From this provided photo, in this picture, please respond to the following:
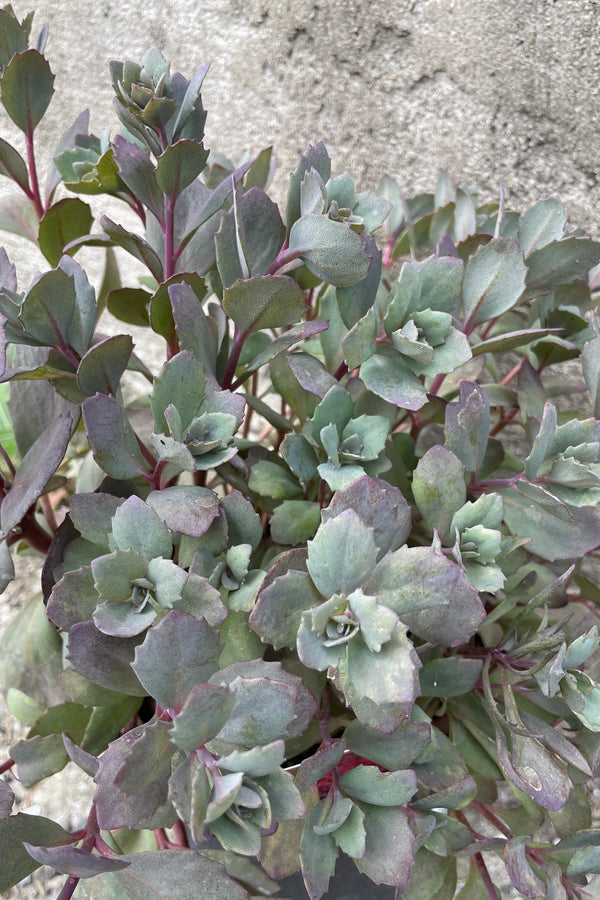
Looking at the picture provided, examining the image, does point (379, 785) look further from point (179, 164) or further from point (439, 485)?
point (179, 164)

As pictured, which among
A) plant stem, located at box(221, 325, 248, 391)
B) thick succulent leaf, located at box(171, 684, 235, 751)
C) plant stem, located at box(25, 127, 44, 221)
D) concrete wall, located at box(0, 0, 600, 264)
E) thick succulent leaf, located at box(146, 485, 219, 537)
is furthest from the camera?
concrete wall, located at box(0, 0, 600, 264)

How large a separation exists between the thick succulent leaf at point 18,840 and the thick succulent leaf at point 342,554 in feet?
0.75

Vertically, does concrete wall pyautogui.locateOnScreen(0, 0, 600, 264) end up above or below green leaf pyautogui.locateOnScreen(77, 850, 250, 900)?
above

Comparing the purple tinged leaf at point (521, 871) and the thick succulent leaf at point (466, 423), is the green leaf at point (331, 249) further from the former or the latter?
the purple tinged leaf at point (521, 871)

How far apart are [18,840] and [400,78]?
35.1 inches

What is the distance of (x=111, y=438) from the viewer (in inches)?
17.8

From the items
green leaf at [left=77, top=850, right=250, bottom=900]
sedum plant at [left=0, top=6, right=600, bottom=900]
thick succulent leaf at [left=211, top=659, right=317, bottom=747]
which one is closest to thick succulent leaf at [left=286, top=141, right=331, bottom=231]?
sedum plant at [left=0, top=6, right=600, bottom=900]

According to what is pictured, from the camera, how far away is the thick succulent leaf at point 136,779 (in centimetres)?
35

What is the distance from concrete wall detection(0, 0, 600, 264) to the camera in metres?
0.83

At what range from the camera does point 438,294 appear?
20.2 inches

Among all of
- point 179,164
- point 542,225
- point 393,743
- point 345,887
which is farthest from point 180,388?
point 345,887

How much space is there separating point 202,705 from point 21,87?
20.2 inches

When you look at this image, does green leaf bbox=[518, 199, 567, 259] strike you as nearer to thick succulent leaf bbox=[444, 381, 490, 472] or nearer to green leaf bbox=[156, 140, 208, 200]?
thick succulent leaf bbox=[444, 381, 490, 472]

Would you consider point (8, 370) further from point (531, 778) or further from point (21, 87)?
point (531, 778)
